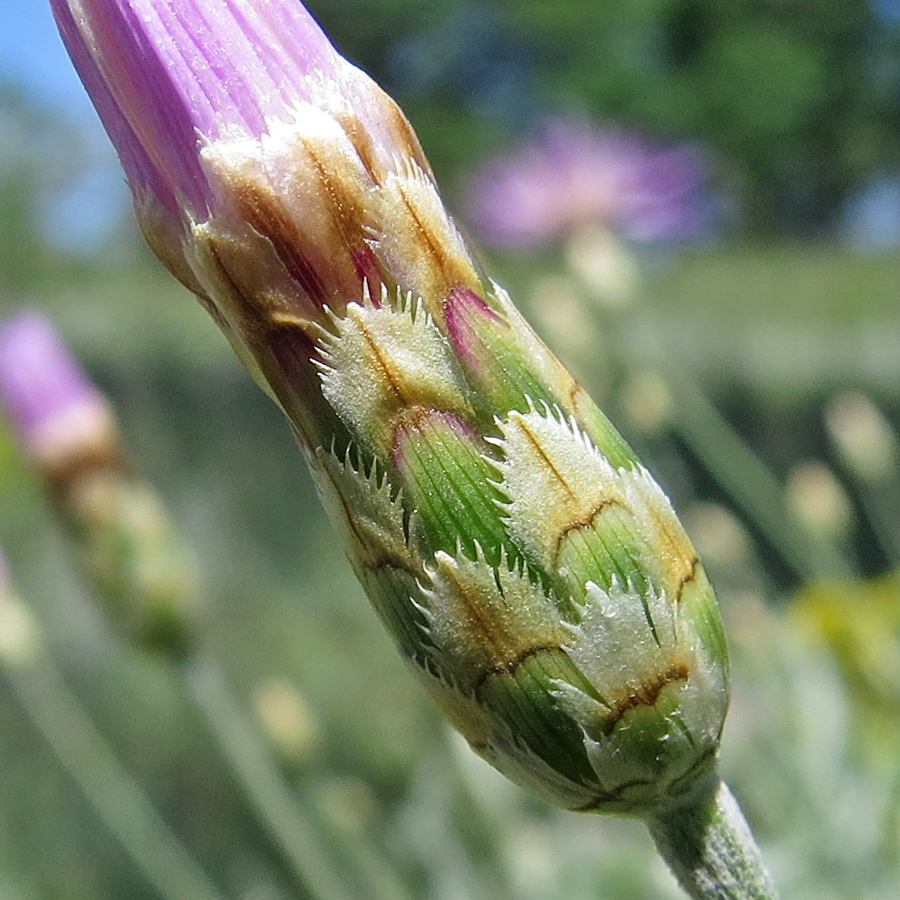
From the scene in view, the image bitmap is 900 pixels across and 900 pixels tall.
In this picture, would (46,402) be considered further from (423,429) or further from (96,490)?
(423,429)

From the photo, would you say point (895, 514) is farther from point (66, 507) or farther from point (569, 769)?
point (569, 769)

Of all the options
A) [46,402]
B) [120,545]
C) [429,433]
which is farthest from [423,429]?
[46,402]

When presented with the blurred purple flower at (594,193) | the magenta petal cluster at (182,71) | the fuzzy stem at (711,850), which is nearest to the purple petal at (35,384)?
the magenta petal cluster at (182,71)

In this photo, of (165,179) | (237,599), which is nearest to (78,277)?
(237,599)

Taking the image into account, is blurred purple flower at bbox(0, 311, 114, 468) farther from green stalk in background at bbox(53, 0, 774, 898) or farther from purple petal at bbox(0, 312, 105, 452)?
green stalk in background at bbox(53, 0, 774, 898)

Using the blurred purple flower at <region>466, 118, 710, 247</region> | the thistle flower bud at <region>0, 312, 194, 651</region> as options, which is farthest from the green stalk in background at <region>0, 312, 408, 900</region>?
the blurred purple flower at <region>466, 118, 710, 247</region>

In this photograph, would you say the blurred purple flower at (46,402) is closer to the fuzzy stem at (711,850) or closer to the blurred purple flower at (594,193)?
the fuzzy stem at (711,850)
